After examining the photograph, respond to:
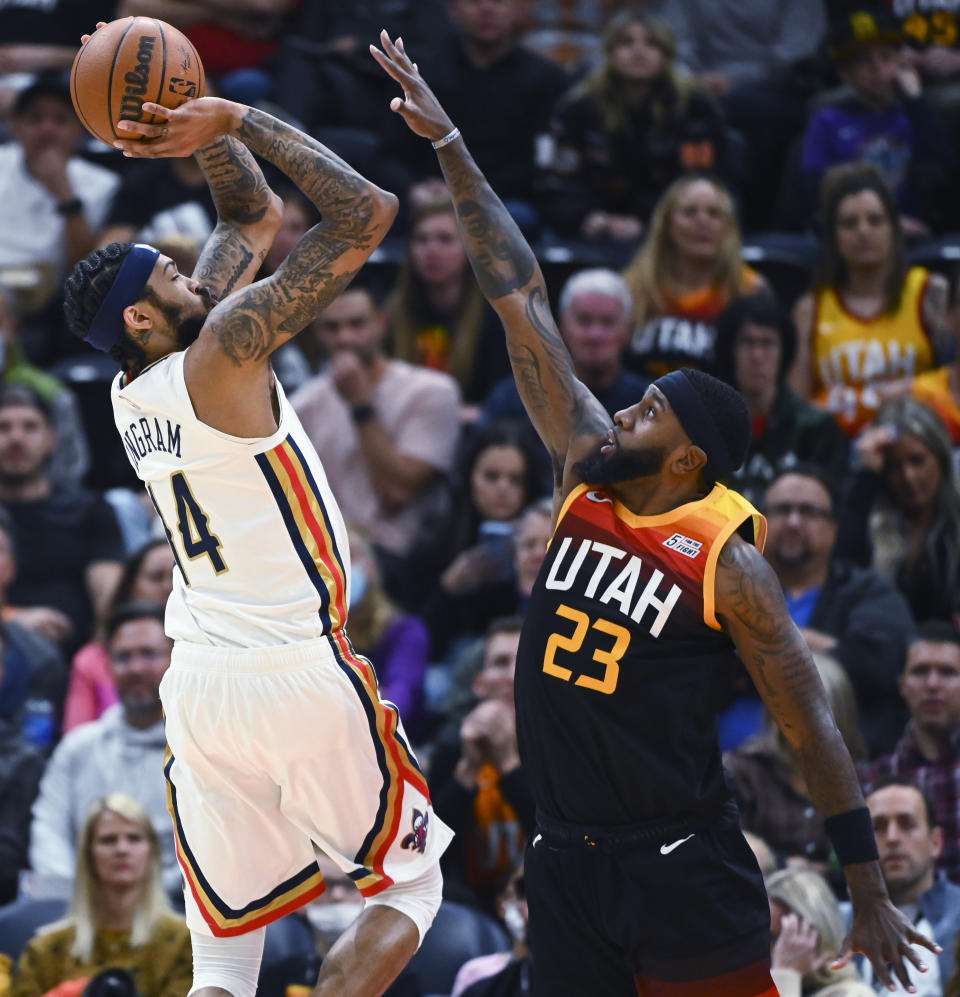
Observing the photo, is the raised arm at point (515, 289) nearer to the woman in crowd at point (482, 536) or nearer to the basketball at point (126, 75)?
the basketball at point (126, 75)

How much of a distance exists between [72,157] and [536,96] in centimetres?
292

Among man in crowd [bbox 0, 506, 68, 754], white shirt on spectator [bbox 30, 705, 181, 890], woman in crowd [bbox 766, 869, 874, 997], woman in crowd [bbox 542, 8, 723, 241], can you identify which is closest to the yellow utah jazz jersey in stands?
woman in crowd [bbox 542, 8, 723, 241]

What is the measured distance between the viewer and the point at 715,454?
4.62m

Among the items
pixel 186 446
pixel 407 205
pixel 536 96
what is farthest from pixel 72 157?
pixel 186 446

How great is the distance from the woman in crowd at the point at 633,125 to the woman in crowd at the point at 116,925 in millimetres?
4928

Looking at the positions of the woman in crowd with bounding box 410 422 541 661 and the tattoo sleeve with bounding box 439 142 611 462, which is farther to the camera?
the woman in crowd with bounding box 410 422 541 661

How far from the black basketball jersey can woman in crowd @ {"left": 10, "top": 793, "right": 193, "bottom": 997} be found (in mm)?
2412

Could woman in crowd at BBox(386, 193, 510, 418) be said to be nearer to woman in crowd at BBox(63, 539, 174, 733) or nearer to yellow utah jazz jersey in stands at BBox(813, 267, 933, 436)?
yellow utah jazz jersey in stands at BBox(813, 267, 933, 436)

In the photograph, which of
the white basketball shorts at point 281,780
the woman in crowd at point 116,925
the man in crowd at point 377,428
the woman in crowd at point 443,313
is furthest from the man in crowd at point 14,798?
the woman in crowd at point 443,313

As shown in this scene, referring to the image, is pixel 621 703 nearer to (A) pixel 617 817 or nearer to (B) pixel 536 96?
(A) pixel 617 817

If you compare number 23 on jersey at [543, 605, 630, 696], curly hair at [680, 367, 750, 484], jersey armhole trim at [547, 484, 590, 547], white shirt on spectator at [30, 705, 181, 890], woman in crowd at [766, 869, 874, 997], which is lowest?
woman in crowd at [766, 869, 874, 997]

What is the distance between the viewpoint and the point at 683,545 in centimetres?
457

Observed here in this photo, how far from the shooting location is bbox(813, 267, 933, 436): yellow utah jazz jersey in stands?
358 inches

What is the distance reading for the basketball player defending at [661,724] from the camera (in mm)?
4453
